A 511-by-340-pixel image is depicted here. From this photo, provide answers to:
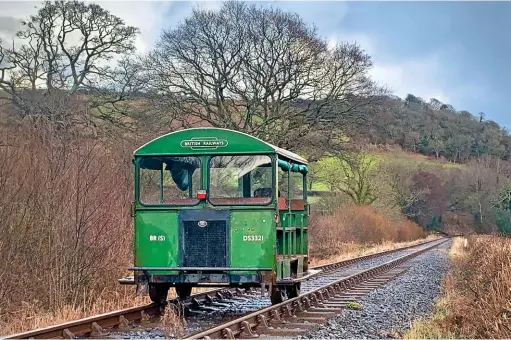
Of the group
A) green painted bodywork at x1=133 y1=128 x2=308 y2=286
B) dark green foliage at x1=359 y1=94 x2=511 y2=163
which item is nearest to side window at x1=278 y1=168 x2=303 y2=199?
green painted bodywork at x1=133 y1=128 x2=308 y2=286

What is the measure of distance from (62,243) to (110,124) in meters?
17.9

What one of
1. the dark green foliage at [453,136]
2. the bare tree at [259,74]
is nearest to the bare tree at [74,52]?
the bare tree at [259,74]

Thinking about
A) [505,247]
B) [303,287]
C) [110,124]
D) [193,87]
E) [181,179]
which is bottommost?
[303,287]

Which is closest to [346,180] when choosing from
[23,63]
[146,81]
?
[146,81]

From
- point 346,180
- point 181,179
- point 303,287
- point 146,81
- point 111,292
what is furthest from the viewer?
point 346,180

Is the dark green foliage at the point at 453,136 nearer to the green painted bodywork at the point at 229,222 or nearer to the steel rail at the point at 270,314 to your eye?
the steel rail at the point at 270,314

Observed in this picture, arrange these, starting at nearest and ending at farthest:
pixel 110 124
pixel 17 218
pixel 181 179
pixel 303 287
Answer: pixel 17 218 → pixel 181 179 → pixel 303 287 → pixel 110 124

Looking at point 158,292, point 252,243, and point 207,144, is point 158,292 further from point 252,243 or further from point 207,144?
point 207,144

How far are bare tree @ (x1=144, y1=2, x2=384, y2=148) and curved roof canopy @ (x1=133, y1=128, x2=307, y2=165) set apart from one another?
19.3 meters

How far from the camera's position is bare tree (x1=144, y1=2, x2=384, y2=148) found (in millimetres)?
31969

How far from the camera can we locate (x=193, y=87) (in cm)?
3256

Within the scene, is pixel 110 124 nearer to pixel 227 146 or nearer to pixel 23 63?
pixel 23 63

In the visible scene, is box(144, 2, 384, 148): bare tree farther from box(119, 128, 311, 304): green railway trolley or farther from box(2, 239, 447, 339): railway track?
box(119, 128, 311, 304): green railway trolley

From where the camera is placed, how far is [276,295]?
13.1m
